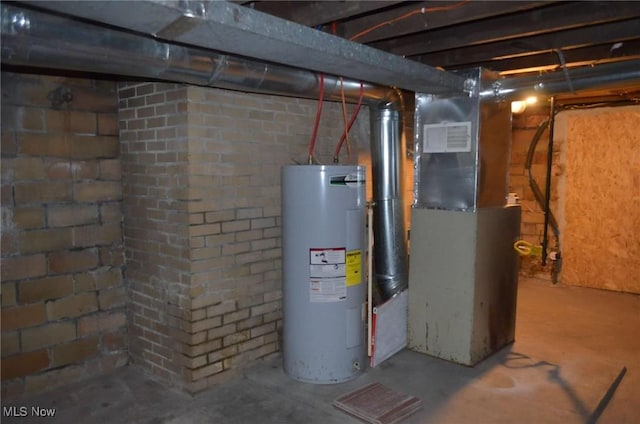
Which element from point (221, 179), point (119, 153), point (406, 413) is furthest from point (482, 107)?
point (119, 153)

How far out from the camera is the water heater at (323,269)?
9.25 feet

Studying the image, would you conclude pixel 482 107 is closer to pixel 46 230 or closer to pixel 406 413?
pixel 406 413

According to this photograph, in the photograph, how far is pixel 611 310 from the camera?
14.8 ft

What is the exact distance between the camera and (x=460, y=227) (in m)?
3.14

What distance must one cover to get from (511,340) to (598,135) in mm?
2875

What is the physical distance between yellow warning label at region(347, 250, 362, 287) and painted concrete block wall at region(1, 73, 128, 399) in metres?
1.51

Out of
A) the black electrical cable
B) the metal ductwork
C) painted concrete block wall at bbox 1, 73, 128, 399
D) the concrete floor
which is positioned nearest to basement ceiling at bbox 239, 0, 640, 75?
the metal ductwork

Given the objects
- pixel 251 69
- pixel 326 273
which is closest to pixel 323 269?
pixel 326 273

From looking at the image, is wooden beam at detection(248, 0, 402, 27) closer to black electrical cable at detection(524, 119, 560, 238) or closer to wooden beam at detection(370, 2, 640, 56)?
wooden beam at detection(370, 2, 640, 56)

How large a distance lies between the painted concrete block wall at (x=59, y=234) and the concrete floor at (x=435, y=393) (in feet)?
0.68

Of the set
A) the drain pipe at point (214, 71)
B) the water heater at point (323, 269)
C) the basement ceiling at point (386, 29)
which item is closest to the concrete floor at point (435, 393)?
the water heater at point (323, 269)

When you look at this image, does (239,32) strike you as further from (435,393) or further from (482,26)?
(435,393)

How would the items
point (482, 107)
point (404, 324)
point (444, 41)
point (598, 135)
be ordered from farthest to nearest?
point (598, 135) → point (404, 324) → point (482, 107) → point (444, 41)

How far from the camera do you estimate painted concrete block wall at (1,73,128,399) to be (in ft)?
8.87
